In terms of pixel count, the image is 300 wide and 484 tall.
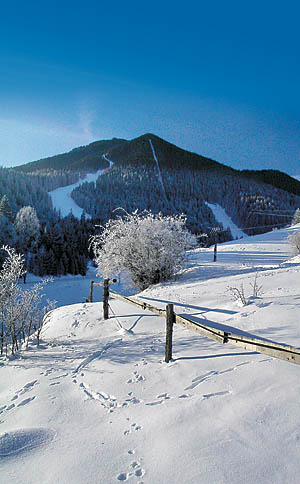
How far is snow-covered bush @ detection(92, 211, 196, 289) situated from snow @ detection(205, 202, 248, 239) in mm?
106058

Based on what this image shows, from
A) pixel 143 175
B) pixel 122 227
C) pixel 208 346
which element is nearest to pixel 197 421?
pixel 208 346

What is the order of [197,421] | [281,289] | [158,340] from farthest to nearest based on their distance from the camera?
[281,289], [158,340], [197,421]

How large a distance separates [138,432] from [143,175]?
17189 centimetres

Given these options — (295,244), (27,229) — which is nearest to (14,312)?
(295,244)

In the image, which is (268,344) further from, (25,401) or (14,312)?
(14,312)

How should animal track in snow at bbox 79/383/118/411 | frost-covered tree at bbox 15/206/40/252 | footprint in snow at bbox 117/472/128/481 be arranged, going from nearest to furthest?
footprint in snow at bbox 117/472/128/481 < animal track in snow at bbox 79/383/118/411 < frost-covered tree at bbox 15/206/40/252

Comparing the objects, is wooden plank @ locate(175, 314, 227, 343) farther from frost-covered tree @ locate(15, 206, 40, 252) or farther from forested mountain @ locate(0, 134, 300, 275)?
frost-covered tree @ locate(15, 206, 40, 252)

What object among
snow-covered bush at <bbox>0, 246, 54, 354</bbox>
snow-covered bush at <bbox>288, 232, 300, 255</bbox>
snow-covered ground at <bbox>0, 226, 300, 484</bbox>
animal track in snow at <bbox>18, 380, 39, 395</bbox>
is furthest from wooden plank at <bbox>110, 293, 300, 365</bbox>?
snow-covered bush at <bbox>288, 232, 300, 255</bbox>

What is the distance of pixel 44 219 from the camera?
89500mm

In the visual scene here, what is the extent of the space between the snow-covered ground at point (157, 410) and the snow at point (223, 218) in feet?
381

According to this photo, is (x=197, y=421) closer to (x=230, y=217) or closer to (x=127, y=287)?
(x=127, y=287)

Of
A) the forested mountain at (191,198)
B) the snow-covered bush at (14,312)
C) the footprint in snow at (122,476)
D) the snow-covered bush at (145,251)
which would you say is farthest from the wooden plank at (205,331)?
the forested mountain at (191,198)

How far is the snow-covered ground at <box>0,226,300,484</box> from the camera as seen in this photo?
2.48 meters

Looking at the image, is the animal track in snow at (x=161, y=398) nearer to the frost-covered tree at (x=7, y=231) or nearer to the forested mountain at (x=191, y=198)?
the frost-covered tree at (x=7, y=231)
